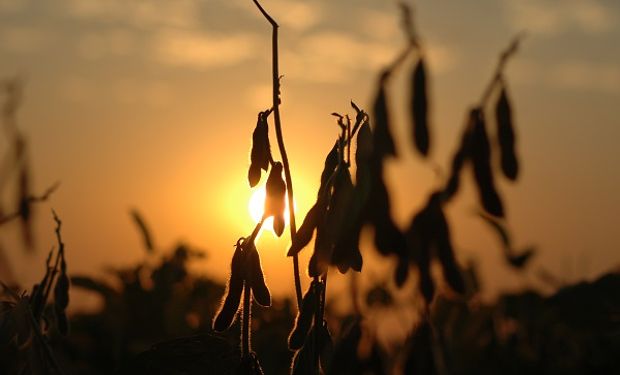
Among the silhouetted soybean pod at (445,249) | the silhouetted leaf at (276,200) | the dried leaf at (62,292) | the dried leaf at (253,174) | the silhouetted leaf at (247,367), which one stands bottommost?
the silhouetted leaf at (247,367)

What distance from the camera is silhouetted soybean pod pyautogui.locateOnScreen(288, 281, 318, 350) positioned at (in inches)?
102

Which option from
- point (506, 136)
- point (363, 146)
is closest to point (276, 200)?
point (363, 146)

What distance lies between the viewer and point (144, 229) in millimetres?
6414

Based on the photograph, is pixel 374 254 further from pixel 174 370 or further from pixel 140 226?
pixel 140 226

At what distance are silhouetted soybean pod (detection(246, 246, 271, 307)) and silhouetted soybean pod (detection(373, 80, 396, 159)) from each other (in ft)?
1.17

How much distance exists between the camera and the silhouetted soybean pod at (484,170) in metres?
2.71

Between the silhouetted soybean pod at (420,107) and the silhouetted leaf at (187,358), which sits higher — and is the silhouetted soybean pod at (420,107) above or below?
above

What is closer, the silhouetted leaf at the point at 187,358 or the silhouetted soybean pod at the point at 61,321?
the silhouetted leaf at the point at 187,358

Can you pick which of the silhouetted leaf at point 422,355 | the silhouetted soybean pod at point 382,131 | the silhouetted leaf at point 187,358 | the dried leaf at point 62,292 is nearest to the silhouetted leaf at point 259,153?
the silhouetted soybean pod at point 382,131

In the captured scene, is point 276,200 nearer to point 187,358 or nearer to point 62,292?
point 187,358

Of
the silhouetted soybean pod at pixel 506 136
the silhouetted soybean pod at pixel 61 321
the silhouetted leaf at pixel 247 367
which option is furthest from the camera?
the silhouetted soybean pod at pixel 61 321

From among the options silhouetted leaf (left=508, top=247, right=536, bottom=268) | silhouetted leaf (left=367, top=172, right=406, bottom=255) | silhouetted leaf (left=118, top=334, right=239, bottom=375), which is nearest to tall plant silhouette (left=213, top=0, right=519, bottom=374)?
silhouetted leaf (left=367, top=172, right=406, bottom=255)

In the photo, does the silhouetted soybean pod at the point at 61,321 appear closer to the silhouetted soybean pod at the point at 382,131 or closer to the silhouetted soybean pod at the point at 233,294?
the silhouetted soybean pod at the point at 233,294

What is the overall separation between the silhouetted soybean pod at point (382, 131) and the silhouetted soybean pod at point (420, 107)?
0.08m
